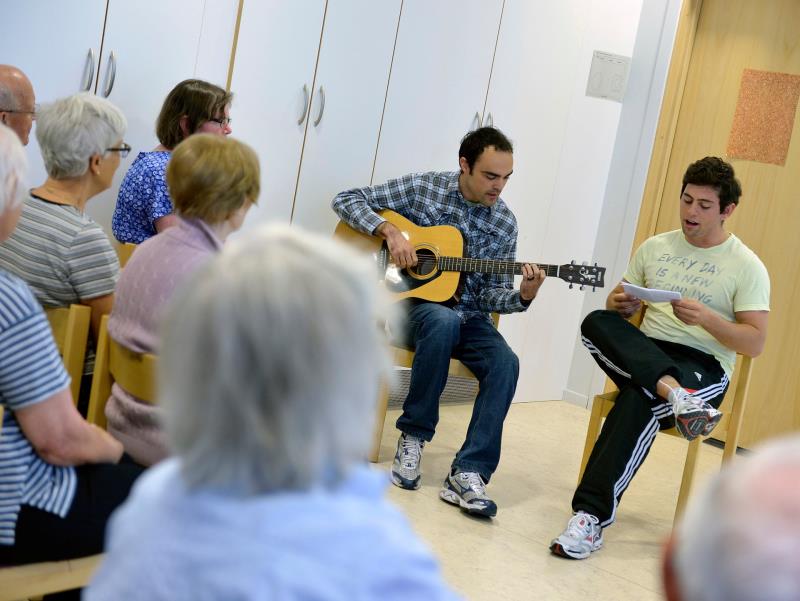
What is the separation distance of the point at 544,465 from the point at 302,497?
3186 millimetres

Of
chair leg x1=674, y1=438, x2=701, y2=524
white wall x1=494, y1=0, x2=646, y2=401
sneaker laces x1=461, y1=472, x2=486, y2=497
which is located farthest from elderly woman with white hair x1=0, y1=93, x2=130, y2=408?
white wall x1=494, y1=0, x2=646, y2=401

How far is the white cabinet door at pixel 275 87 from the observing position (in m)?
3.51

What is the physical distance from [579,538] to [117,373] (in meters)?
1.67

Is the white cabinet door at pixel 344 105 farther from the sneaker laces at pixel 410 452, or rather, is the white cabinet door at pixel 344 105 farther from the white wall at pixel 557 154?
the sneaker laces at pixel 410 452

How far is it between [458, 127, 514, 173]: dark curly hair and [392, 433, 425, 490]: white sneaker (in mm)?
1010

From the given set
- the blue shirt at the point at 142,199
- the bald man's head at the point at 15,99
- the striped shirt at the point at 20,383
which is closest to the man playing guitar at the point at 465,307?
the blue shirt at the point at 142,199

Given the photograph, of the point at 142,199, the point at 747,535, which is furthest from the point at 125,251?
the point at 747,535

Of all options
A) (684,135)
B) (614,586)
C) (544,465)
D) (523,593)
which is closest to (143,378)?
(523,593)

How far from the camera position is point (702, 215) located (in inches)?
132

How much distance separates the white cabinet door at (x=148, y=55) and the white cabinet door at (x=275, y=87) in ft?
0.31

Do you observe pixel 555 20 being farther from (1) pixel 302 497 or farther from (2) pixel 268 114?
(1) pixel 302 497

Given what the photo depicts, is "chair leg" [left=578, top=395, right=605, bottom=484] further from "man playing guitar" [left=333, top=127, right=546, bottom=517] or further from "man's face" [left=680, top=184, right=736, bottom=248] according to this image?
"man's face" [left=680, top=184, right=736, bottom=248]

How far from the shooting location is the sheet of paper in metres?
3.16

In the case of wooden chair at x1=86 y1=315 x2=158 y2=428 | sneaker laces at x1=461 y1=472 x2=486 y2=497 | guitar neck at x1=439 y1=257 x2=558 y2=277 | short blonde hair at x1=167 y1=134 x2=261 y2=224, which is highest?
short blonde hair at x1=167 y1=134 x2=261 y2=224
